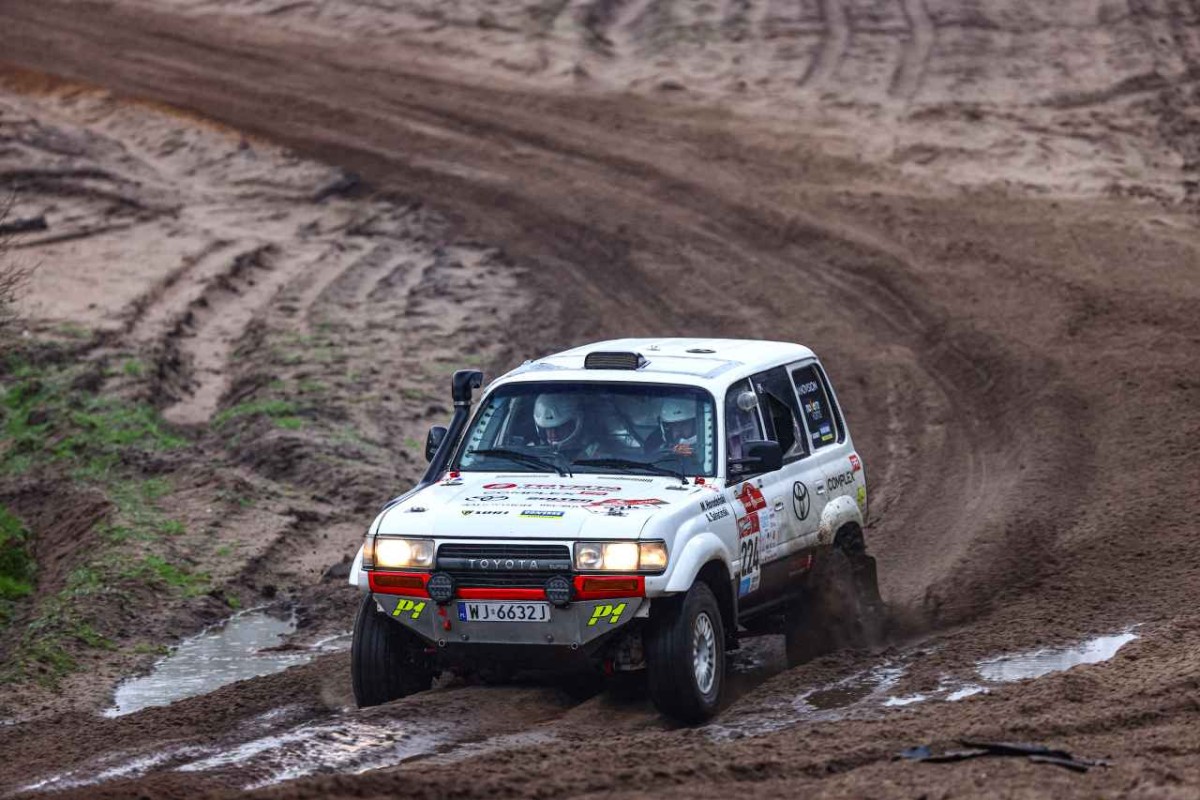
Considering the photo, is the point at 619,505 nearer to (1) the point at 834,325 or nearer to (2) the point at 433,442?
(2) the point at 433,442

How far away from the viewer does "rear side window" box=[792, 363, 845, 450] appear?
10.6 metres

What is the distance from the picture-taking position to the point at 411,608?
856 centimetres

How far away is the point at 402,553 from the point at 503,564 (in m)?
0.59

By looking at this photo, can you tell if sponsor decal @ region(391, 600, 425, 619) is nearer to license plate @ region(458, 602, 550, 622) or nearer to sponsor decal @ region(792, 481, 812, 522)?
license plate @ region(458, 602, 550, 622)

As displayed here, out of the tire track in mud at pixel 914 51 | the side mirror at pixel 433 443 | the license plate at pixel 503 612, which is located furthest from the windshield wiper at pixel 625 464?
the tire track in mud at pixel 914 51

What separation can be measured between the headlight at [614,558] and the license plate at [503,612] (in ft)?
0.97

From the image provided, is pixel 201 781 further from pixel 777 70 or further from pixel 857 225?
pixel 777 70

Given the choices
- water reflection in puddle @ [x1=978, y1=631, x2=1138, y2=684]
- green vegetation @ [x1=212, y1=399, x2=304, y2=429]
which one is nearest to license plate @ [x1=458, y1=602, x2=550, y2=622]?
water reflection in puddle @ [x1=978, y1=631, x2=1138, y2=684]

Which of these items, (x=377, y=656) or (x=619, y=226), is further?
(x=619, y=226)

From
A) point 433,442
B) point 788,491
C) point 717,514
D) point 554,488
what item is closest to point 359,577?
point 554,488

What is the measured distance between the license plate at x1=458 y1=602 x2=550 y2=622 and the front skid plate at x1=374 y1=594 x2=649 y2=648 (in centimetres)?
2

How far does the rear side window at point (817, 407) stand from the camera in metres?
10.6

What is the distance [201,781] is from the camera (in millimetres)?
7215

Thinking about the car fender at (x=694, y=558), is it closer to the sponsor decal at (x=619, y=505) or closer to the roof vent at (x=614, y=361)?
the sponsor decal at (x=619, y=505)
